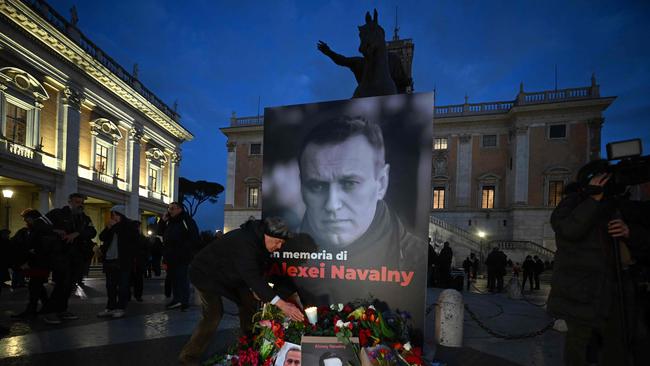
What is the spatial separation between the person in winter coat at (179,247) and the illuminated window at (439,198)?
27952mm

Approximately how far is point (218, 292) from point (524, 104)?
31.2 metres

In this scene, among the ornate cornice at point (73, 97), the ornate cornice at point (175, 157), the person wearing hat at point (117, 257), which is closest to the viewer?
the person wearing hat at point (117, 257)

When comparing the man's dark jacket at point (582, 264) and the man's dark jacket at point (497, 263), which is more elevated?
the man's dark jacket at point (582, 264)

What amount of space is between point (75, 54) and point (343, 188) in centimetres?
2201

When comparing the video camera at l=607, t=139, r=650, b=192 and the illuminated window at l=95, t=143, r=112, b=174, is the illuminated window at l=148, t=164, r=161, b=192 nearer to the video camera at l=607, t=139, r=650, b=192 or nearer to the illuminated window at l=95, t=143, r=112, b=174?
the illuminated window at l=95, t=143, r=112, b=174

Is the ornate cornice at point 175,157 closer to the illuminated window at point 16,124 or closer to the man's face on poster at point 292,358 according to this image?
the illuminated window at point 16,124

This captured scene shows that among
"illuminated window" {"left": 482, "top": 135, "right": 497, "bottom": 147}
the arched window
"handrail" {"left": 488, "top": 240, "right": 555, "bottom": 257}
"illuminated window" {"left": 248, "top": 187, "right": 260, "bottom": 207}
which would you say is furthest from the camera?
"illuminated window" {"left": 248, "top": 187, "right": 260, "bottom": 207}

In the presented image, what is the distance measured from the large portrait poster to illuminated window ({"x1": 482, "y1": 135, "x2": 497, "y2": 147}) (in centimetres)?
3027

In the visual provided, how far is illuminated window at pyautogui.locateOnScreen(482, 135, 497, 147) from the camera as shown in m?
30.9

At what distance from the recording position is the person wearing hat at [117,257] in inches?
235

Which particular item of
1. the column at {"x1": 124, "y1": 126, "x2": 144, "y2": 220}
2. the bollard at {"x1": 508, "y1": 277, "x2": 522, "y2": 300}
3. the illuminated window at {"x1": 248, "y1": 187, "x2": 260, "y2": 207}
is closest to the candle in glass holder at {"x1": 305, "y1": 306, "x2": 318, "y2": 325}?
the bollard at {"x1": 508, "y1": 277, "x2": 522, "y2": 300}

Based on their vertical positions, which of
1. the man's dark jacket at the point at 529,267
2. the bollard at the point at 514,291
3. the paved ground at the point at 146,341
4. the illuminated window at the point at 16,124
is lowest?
the man's dark jacket at the point at 529,267

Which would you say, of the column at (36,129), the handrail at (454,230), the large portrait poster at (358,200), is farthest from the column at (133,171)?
the large portrait poster at (358,200)

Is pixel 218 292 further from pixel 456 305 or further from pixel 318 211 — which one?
pixel 456 305
